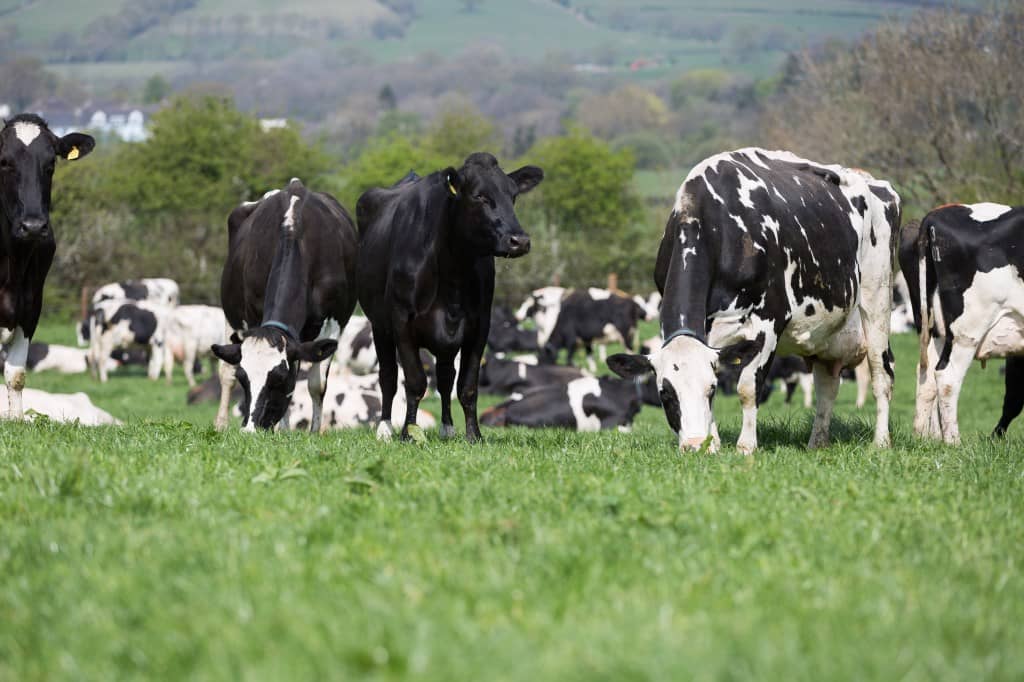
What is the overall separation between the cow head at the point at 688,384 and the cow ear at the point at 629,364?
14 cm

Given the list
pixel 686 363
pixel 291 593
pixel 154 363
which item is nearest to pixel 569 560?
pixel 291 593

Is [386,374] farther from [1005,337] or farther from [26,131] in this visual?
[1005,337]

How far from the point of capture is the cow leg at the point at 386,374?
35.4 ft

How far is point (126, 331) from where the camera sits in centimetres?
3238

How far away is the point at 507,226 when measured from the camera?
9.88 m

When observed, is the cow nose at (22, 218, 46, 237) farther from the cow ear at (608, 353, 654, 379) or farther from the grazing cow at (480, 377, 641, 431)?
the grazing cow at (480, 377, 641, 431)

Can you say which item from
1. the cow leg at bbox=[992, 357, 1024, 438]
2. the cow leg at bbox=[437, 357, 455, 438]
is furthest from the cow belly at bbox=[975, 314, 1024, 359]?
the cow leg at bbox=[437, 357, 455, 438]

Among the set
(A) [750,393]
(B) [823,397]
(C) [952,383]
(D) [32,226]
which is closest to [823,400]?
(B) [823,397]

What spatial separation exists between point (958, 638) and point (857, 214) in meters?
8.01

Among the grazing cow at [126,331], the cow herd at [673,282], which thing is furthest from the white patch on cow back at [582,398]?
the grazing cow at [126,331]

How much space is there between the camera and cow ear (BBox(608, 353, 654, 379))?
9242 millimetres

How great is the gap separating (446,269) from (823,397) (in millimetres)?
3674

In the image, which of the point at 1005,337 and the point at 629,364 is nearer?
the point at 629,364

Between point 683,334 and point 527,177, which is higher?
point 527,177
